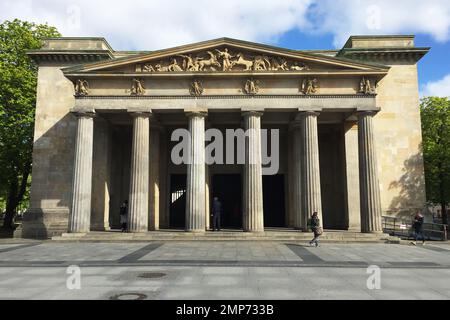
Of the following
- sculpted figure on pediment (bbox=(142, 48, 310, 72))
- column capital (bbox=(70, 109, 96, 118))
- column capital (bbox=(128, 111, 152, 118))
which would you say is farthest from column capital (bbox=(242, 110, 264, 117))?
column capital (bbox=(70, 109, 96, 118))

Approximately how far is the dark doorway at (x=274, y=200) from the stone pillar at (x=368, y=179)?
27.6ft

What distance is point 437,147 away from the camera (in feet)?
114

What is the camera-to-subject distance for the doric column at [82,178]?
2242 centimetres

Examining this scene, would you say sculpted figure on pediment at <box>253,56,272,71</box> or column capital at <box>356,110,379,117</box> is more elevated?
sculpted figure on pediment at <box>253,56,272,71</box>

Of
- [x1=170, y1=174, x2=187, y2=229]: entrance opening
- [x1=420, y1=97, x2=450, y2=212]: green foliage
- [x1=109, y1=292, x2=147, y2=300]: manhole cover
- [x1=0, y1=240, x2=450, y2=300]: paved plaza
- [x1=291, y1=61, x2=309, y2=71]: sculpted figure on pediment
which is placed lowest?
[x1=0, y1=240, x2=450, y2=300]: paved plaza

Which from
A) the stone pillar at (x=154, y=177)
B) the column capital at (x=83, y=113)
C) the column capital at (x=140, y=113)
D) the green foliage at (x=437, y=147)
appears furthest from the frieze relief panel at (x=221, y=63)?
the green foliage at (x=437, y=147)

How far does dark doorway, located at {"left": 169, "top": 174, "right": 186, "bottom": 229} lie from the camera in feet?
98.7

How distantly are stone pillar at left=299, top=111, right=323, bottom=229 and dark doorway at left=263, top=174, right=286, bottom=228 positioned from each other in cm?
744

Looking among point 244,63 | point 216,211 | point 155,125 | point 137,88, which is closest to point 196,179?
point 216,211

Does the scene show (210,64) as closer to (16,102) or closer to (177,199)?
(177,199)

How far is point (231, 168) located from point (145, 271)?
19092 millimetres

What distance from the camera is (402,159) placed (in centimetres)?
2777

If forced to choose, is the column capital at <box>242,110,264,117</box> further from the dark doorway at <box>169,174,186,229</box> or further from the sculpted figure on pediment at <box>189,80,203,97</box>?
the dark doorway at <box>169,174,186,229</box>

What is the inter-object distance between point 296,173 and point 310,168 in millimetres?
3903
